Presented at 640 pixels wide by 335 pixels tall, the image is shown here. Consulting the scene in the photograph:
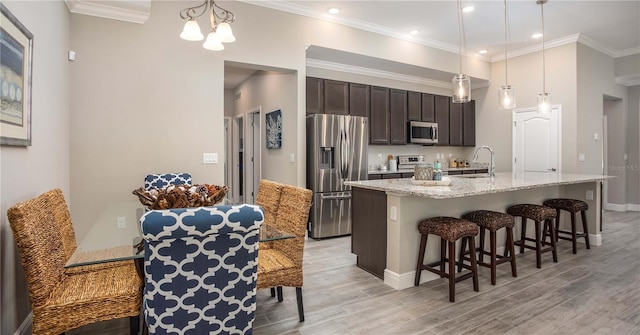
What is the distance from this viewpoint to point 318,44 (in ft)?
14.7

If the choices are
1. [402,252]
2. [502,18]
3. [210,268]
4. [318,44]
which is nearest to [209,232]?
[210,268]

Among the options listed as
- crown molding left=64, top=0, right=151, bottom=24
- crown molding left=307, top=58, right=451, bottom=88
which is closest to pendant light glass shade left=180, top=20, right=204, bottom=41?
crown molding left=64, top=0, right=151, bottom=24

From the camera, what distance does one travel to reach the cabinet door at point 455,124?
656cm

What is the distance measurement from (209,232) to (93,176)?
Answer: 2.69 meters

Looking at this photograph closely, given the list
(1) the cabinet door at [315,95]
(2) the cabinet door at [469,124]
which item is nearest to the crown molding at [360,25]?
(1) the cabinet door at [315,95]

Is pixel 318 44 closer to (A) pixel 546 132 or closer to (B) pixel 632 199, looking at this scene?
(A) pixel 546 132

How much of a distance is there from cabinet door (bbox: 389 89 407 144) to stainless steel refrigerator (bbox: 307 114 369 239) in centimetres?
111

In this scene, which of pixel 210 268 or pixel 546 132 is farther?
pixel 546 132

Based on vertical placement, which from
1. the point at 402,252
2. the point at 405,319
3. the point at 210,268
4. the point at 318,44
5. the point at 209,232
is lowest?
the point at 405,319

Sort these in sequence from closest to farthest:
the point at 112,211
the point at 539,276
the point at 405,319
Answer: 1. the point at 405,319
2. the point at 112,211
3. the point at 539,276

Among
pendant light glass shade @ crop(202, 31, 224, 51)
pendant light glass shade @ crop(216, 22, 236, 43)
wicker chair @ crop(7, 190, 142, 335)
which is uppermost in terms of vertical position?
pendant light glass shade @ crop(216, 22, 236, 43)

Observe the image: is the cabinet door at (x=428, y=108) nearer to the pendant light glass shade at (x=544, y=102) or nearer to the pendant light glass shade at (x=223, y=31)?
the pendant light glass shade at (x=544, y=102)

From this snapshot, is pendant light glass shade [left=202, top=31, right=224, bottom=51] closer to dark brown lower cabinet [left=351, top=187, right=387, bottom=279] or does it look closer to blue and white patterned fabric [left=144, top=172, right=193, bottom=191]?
blue and white patterned fabric [left=144, top=172, right=193, bottom=191]

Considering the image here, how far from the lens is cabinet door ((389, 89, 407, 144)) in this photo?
18.8ft
